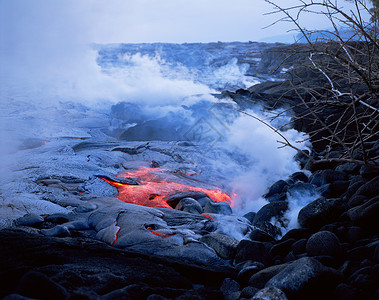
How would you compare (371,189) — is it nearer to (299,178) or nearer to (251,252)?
(251,252)

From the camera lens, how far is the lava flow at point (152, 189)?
5.22 m

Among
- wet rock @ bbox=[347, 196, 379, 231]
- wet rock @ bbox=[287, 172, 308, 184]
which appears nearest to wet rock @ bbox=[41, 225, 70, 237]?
wet rock @ bbox=[347, 196, 379, 231]

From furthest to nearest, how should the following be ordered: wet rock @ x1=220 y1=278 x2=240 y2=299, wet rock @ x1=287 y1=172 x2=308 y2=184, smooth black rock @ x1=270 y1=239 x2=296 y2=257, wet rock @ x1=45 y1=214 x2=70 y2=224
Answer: wet rock @ x1=287 y1=172 x2=308 y2=184 < wet rock @ x1=45 y1=214 x2=70 y2=224 < smooth black rock @ x1=270 y1=239 x2=296 y2=257 < wet rock @ x1=220 y1=278 x2=240 y2=299

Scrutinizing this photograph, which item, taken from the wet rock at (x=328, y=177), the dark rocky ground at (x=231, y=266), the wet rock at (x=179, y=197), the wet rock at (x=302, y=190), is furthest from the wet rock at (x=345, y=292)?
the wet rock at (x=179, y=197)

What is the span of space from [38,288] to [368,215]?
2.63 metres

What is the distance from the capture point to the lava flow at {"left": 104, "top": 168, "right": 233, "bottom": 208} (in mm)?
5219

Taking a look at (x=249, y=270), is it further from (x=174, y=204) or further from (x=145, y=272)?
(x=174, y=204)

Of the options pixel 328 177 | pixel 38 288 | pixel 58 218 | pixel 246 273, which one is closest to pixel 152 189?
pixel 58 218

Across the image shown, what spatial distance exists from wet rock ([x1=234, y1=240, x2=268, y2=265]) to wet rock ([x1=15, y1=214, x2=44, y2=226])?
2309mm

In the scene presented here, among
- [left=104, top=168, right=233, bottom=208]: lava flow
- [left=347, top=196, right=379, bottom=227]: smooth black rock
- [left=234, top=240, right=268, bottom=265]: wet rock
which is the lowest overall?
[left=104, top=168, right=233, bottom=208]: lava flow

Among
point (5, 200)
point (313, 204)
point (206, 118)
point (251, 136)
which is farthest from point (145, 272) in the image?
point (206, 118)

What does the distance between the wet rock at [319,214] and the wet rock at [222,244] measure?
834mm

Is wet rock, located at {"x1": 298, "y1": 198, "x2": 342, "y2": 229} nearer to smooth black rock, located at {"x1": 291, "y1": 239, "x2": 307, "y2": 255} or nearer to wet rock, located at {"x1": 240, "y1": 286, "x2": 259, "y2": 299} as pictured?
smooth black rock, located at {"x1": 291, "y1": 239, "x2": 307, "y2": 255}

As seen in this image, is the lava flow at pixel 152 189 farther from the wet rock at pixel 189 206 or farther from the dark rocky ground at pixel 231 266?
the dark rocky ground at pixel 231 266
